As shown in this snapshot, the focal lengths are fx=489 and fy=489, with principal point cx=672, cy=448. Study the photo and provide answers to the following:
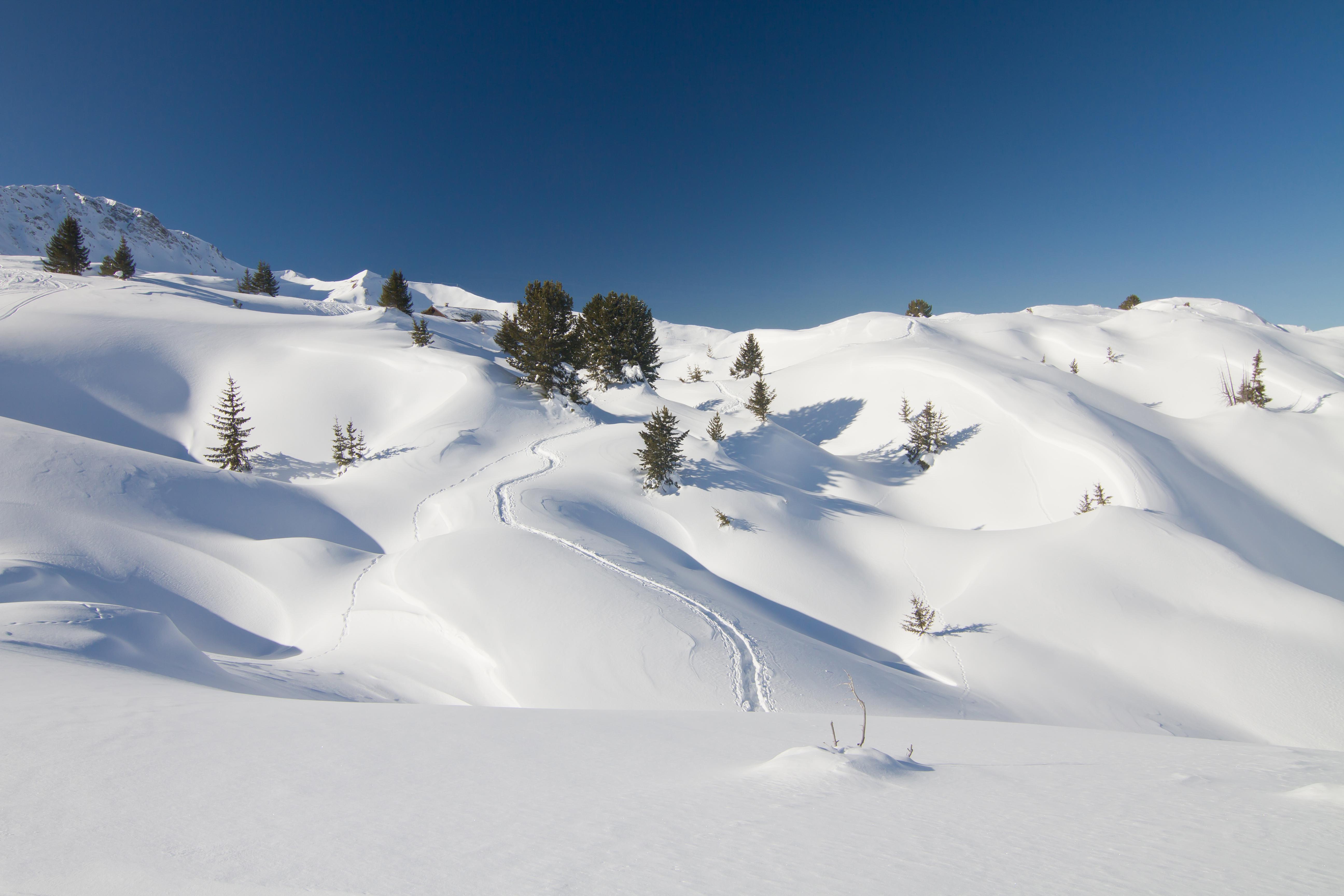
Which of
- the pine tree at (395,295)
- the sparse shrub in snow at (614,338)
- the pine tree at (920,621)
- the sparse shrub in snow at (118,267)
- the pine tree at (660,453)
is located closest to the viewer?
the pine tree at (920,621)

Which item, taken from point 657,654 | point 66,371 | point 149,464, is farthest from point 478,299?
point 657,654

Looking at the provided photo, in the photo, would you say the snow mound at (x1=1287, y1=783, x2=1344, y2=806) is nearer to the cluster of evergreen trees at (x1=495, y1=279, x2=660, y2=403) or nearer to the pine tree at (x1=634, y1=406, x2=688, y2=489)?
the pine tree at (x1=634, y1=406, x2=688, y2=489)

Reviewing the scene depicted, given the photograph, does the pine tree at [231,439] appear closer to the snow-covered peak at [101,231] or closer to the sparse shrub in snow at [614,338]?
the sparse shrub in snow at [614,338]

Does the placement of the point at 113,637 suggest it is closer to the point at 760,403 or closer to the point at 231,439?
the point at 231,439

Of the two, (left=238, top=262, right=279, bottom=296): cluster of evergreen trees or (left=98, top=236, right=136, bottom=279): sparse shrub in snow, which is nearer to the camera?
(left=98, top=236, right=136, bottom=279): sparse shrub in snow

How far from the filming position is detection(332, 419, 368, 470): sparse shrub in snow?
21719mm

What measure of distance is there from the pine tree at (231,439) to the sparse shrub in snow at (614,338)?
16.1 m

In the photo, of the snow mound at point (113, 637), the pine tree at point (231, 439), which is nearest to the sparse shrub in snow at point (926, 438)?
the snow mound at point (113, 637)

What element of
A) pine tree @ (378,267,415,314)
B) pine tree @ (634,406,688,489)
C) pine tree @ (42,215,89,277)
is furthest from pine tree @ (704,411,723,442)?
pine tree @ (42,215,89,277)

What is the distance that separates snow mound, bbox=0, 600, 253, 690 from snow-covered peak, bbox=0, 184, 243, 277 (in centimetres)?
9295

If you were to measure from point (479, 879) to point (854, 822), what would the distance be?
1902mm

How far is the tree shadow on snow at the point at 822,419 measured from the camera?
3066 centimetres

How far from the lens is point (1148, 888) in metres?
2.12

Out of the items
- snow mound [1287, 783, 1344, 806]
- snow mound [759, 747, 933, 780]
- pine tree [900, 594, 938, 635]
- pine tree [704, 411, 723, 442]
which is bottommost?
pine tree [900, 594, 938, 635]
